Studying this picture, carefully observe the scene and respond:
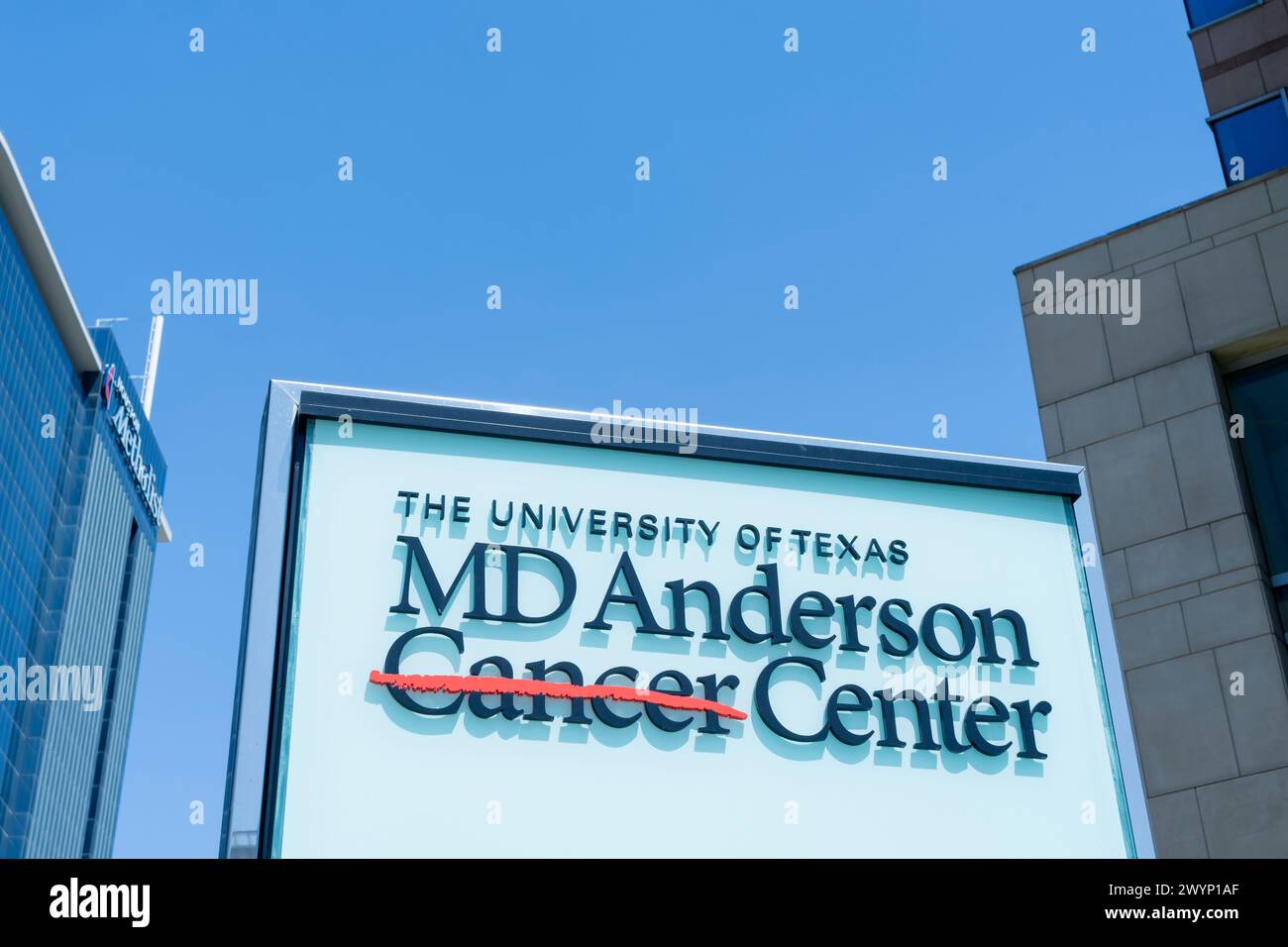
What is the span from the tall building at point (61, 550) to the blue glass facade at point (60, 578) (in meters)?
0.12

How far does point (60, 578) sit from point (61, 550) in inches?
71.1

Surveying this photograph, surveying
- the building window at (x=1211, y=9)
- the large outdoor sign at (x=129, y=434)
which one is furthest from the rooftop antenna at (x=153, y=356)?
the building window at (x=1211, y=9)

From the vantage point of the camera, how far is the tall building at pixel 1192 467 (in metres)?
13.3

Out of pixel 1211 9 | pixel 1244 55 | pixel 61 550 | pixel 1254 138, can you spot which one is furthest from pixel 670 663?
pixel 61 550

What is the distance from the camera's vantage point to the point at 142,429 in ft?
374

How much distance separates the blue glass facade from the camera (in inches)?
3302

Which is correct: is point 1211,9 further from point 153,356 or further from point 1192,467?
point 153,356

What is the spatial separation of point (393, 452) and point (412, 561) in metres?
0.45

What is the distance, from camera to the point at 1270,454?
1406 centimetres

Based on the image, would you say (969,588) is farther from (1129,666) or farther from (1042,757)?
(1129,666)

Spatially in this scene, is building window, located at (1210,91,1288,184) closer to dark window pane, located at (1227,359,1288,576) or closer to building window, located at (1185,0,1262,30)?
building window, located at (1185,0,1262,30)

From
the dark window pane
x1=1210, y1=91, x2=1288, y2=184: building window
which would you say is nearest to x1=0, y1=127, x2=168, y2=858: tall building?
x1=1210, y1=91, x2=1288, y2=184: building window

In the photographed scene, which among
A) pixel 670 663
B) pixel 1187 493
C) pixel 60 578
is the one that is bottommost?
pixel 670 663
